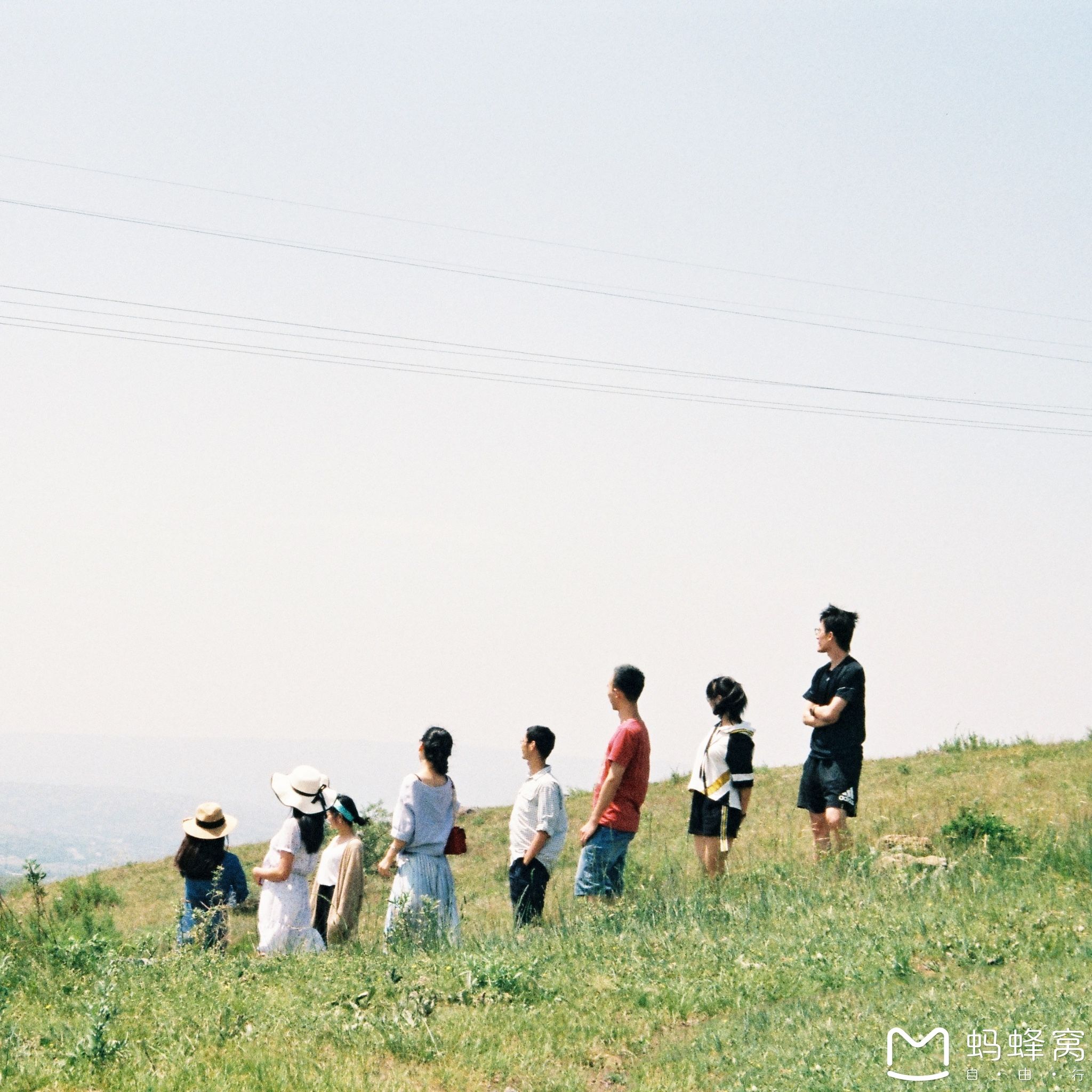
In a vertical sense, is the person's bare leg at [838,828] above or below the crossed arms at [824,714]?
below

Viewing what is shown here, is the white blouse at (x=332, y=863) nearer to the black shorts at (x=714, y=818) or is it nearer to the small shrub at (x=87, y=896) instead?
the black shorts at (x=714, y=818)

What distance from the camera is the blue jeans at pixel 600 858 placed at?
8.89 m

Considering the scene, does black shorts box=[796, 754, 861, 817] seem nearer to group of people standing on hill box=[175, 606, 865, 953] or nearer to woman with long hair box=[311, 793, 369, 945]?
group of people standing on hill box=[175, 606, 865, 953]

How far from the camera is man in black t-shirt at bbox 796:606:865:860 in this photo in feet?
31.2

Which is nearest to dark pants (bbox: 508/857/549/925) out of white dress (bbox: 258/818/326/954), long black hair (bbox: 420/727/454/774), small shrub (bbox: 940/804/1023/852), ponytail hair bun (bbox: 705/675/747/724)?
long black hair (bbox: 420/727/454/774)

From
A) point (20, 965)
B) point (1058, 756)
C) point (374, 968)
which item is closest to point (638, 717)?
point (374, 968)

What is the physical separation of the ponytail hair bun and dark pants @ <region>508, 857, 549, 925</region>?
1.87 metres

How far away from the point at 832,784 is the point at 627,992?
3568 millimetres

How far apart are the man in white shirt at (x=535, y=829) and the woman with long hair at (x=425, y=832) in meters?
0.49

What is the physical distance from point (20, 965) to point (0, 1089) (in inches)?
108

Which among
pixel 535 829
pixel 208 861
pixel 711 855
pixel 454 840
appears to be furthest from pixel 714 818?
pixel 208 861

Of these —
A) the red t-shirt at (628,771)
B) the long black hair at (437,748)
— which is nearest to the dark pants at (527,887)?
the red t-shirt at (628,771)

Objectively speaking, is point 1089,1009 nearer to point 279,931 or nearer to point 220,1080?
point 220,1080

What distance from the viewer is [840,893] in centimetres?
857
